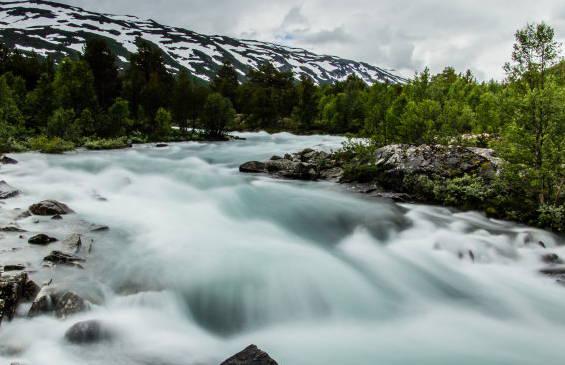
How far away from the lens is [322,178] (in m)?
23.9

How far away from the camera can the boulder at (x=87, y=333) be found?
21.2 ft

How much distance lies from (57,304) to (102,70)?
52581mm

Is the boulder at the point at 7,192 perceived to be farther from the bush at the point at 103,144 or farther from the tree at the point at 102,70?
the tree at the point at 102,70

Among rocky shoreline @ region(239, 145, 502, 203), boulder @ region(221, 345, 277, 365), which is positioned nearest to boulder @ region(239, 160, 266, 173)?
rocky shoreline @ region(239, 145, 502, 203)

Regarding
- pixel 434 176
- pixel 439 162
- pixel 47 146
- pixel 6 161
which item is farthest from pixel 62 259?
pixel 47 146

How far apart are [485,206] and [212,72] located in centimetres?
16176

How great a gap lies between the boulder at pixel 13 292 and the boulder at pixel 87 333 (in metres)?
1.09

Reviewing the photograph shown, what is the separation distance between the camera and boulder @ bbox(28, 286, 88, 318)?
6.87 meters

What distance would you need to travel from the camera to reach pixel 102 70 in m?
52.0

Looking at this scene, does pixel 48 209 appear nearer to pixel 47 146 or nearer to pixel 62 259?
pixel 62 259

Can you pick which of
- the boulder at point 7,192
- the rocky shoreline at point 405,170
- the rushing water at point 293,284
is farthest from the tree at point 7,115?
the rocky shoreline at point 405,170

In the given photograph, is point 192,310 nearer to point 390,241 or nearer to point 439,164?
point 390,241

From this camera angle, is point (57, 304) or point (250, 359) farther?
point (57, 304)

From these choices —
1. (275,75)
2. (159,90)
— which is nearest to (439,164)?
(159,90)
